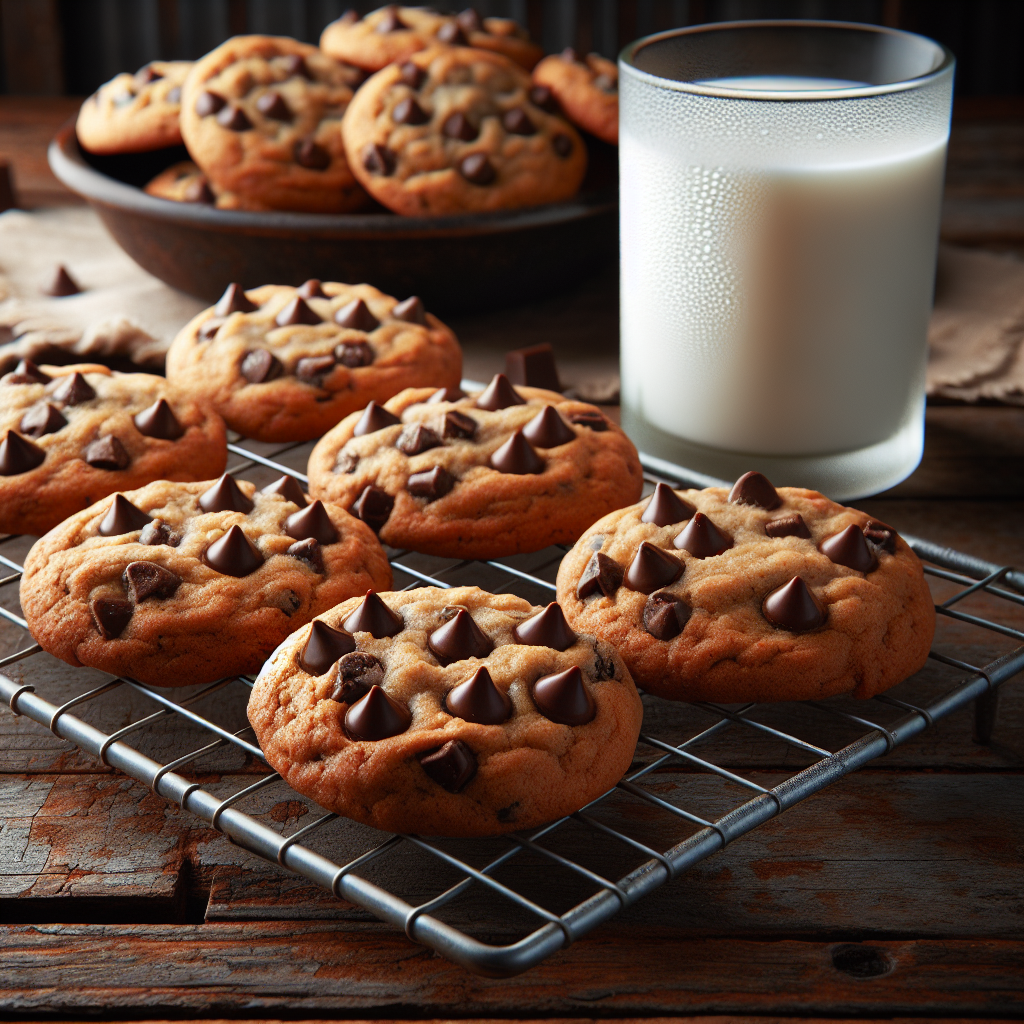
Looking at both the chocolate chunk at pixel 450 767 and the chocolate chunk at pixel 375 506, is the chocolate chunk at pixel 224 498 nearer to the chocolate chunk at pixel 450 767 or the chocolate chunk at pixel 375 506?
the chocolate chunk at pixel 375 506

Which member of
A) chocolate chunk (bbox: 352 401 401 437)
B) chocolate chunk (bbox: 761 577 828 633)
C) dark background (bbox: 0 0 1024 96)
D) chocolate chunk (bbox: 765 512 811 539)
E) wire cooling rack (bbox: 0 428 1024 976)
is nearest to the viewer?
wire cooling rack (bbox: 0 428 1024 976)

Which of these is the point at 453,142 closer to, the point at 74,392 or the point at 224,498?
the point at 74,392

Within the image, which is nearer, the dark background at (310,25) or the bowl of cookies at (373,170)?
the bowl of cookies at (373,170)

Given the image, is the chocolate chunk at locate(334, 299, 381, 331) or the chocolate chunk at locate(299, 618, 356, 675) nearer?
the chocolate chunk at locate(299, 618, 356, 675)

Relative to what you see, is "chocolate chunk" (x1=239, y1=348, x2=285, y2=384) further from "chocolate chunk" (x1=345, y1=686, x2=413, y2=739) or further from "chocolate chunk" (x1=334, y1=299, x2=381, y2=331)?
"chocolate chunk" (x1=345, y1=686, x2=413, y2=739)

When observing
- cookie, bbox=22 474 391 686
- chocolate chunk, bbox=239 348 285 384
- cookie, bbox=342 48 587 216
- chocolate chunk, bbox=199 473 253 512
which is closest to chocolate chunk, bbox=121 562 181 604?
cookie, bbox=22 474 391 686

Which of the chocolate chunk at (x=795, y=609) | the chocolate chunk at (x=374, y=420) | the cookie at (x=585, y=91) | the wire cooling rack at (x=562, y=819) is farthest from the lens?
the cookie at (x=585, y=91)

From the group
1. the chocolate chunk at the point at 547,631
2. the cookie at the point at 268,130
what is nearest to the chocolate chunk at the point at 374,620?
the chocolate chunk at the point at 547,631

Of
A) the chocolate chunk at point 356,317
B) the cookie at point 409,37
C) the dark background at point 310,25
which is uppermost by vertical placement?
the cookie at point 409,37

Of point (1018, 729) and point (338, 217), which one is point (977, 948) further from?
point (338, 217)
